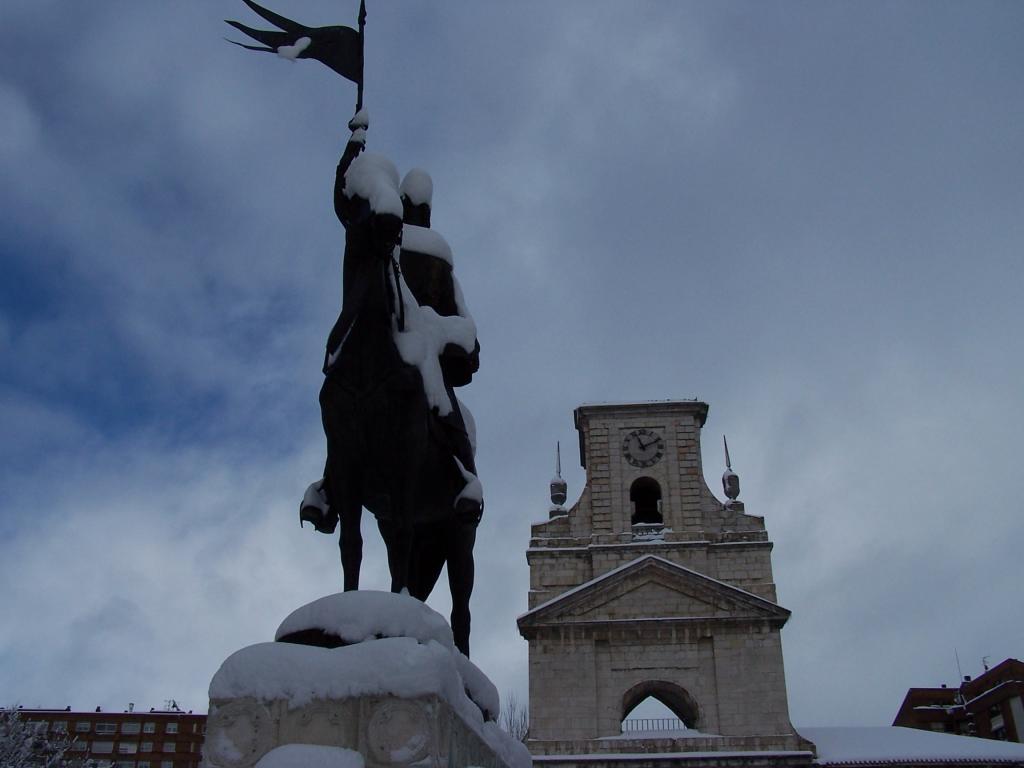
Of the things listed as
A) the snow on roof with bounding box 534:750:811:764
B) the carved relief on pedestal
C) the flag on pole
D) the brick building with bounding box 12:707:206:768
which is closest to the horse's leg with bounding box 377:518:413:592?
the carved relief on pedestal

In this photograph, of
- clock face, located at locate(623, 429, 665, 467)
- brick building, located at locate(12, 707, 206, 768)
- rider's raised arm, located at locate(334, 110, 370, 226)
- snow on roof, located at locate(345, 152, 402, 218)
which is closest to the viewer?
snow on roof, located at locate(345, 152, 402, 218)

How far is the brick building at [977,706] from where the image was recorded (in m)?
42.7

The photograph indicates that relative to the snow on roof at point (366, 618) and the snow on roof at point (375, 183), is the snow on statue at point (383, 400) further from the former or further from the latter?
the snow on roof at point (366, 618)

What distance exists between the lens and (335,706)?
2.88m

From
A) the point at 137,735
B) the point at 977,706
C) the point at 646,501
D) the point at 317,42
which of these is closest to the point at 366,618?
the point at 317,42

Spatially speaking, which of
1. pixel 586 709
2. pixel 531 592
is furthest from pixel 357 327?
pixel 531 592

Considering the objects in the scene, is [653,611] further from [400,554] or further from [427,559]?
[400,554]

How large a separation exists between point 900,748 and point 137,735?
45922 mm

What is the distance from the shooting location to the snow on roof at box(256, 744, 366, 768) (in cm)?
275

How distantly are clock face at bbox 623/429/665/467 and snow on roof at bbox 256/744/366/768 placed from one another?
103 feet

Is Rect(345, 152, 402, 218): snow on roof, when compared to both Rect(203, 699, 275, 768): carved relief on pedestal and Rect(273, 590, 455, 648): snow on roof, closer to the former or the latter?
Rect(273, 590, 455, 648): snow on roof

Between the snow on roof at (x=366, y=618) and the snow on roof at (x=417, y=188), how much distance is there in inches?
91.2

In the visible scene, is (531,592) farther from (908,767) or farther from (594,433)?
(908,767)

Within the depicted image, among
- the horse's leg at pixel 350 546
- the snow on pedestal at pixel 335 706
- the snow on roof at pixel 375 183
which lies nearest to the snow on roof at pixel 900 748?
the horse's leg at pixel 350 546
